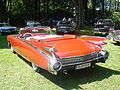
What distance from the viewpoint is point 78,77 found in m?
→ 5.43

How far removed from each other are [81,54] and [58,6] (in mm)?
41690

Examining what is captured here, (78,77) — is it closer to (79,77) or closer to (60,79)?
(79,77)

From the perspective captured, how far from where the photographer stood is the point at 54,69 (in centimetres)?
471

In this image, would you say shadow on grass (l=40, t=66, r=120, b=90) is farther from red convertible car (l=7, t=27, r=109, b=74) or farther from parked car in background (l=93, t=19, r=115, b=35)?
parked car in background (l=93, t=19, r=115, b=35)

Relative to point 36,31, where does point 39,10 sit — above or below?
above

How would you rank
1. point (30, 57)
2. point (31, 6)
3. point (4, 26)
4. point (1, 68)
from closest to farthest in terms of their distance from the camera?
point (30, 57), point (1, 68), point (4, 26), point (31, 6)

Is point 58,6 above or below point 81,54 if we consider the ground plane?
above

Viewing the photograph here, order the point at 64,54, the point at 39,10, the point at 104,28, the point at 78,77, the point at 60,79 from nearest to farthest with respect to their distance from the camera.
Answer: the point at 64,54, the point at 60,79, the point at 78,77, the point at 104,28, the point at 39,10

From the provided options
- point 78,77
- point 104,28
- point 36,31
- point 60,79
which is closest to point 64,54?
point 60,79

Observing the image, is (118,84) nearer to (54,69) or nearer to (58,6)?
(54,69)

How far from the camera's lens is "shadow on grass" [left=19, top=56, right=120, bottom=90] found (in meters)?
4.95

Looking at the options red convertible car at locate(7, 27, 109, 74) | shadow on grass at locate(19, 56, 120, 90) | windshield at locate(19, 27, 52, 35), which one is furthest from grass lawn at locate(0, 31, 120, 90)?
windshield at locate(19, 27, 52, 35)

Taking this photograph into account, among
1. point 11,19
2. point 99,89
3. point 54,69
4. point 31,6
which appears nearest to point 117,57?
point 99,89

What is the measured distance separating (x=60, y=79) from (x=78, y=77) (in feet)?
1.79
